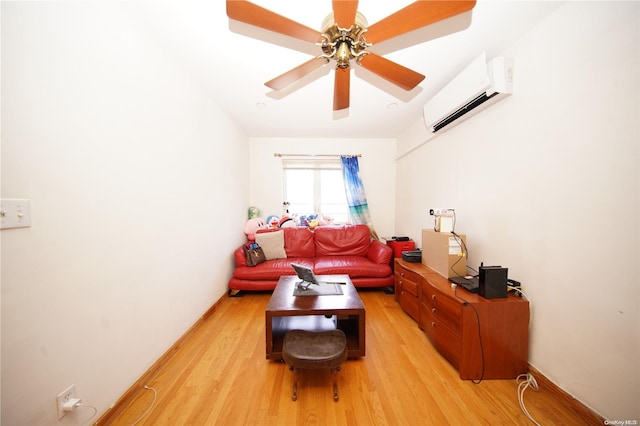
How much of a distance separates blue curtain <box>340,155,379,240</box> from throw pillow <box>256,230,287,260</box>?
1400 millimetres

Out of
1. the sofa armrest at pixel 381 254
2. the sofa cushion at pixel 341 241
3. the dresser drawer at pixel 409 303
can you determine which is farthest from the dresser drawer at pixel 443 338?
the sofa cushion at pixel 341 241

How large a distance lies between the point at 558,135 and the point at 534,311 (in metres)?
1.16

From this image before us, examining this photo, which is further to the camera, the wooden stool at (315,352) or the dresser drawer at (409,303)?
the dresser drawer at (409,303)

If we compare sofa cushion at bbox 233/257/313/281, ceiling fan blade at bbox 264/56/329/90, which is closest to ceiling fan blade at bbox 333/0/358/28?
ceiling fan blade at bbox 264/56/329/90

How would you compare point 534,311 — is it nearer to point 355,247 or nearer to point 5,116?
point 355,247

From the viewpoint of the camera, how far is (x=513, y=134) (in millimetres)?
1568

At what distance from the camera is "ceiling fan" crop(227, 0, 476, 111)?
97 centimetres

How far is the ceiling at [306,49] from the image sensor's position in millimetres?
1315

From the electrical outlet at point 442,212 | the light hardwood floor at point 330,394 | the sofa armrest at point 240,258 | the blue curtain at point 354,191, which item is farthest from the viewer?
the blue curtain at point 354,191

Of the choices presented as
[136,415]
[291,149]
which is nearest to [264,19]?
[136,415]

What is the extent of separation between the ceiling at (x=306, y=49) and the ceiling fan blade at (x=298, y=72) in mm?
292

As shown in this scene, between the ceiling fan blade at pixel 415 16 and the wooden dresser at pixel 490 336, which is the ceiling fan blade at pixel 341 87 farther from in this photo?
the wooden dresser at pixel 490 336

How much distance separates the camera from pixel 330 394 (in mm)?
1352

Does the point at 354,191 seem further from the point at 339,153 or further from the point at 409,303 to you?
the point at 409,303
